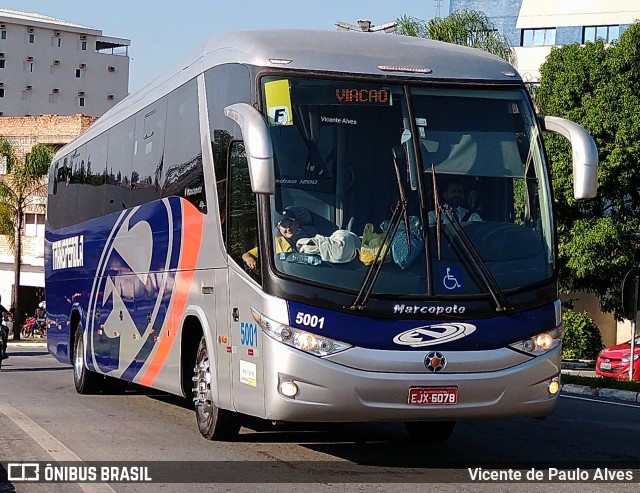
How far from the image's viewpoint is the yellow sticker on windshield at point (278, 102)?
33.0 feet

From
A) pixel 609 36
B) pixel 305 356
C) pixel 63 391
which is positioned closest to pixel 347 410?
pixel 305 356

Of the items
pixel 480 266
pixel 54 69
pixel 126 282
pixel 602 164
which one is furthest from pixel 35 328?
pixel 54 69

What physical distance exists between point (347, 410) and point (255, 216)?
1.74 m

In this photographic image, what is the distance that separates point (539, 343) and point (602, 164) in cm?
2758

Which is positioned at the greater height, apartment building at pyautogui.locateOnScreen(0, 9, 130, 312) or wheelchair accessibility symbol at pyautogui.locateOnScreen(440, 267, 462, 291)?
apartment building at pyautogui.locateOnScreen(0, 9, 130, 312)

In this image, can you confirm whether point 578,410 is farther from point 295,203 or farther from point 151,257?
point 295,203

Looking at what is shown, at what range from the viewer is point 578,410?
16.3m

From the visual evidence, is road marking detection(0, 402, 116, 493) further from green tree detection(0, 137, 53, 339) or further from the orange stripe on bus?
green tree detection(0, 137, 53, 339)

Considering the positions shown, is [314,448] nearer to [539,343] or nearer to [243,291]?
[243,291]

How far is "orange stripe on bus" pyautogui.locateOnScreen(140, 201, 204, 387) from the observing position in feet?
39.1

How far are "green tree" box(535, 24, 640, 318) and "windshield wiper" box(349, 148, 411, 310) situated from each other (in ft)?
86.4

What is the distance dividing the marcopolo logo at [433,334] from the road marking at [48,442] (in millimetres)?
2432

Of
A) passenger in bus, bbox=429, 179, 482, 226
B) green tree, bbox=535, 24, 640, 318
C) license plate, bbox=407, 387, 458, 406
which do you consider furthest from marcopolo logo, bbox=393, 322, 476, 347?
green tree, bbox=535, 24, 640, 318

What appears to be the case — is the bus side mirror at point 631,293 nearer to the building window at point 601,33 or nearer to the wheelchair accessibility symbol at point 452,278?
the wheelchair accessibility symbol at point 452,278
